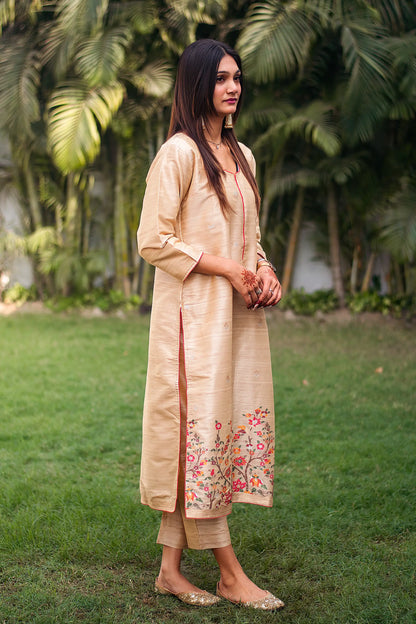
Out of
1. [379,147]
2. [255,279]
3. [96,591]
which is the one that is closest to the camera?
[255,279]

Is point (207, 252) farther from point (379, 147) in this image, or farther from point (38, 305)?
point (38, 305)

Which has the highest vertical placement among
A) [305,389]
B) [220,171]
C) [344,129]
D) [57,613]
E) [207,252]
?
[344,129]

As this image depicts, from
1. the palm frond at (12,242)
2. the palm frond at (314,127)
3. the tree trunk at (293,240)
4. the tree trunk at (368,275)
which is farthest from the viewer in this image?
the palm frond at (12,242)

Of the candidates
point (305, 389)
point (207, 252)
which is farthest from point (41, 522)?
point (305, 389)

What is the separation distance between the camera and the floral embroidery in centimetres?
216

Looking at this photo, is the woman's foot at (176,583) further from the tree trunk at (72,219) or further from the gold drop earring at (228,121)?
the tree trunk at (72,219)

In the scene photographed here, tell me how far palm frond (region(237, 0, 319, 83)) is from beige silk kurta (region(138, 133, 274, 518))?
5.05 m

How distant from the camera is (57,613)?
2.22 meters

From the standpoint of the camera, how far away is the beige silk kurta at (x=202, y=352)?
2156mm

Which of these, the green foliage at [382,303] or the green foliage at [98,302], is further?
the green foliage at [98,302]

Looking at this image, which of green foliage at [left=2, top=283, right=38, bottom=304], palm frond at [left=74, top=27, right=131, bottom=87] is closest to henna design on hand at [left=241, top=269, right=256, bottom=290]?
palm frond at [left=74, top=27, right=131, bottom=87]

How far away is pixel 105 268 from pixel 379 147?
3.91 m

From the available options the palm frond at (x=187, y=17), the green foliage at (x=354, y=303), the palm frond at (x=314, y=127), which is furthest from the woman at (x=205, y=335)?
the green foliage at (x=354, y=303)

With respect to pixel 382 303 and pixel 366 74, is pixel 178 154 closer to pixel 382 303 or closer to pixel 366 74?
pixel 366 74
